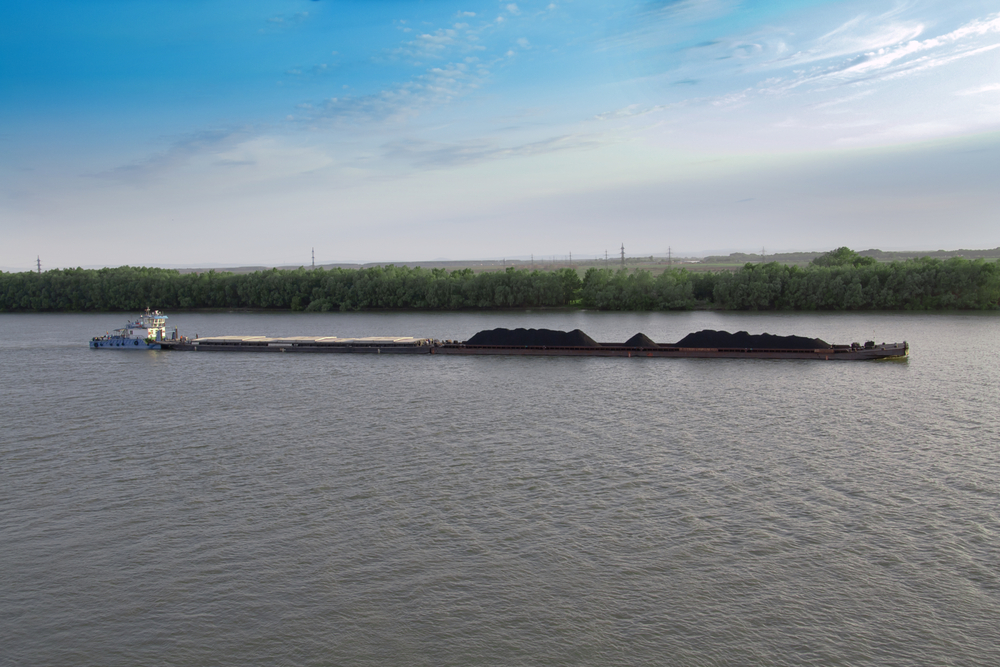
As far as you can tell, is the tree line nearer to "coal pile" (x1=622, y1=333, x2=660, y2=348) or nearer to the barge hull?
the barge hull

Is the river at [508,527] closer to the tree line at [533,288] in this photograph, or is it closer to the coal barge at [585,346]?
the coal barge at [585,346]

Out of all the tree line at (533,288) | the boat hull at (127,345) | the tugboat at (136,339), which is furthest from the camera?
the tree line at (533,288)

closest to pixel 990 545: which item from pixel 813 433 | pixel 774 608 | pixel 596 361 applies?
pixel 774 608

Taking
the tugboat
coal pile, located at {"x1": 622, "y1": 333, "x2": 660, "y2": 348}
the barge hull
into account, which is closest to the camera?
the barge hull

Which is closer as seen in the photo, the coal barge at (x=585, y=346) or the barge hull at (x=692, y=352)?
the barge hull at (x=692, y=352)

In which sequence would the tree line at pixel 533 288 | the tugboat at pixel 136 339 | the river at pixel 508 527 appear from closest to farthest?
the river at pixel 508 527
the tugboat at pixel 136 339
the tree line at pixel 533 288

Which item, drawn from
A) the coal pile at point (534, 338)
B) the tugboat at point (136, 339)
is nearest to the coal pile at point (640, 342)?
the coal pile at point (534, 338)

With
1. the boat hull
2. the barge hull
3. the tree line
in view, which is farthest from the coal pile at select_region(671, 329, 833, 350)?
the boat hull

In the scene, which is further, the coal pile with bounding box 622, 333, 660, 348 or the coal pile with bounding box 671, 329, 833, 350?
the coal pile with bounding box 622, 333, 660, 348
